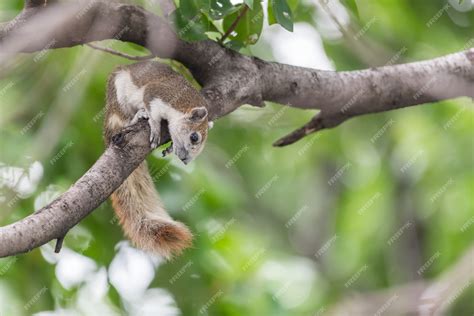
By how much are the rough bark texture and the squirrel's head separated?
0.50 feet

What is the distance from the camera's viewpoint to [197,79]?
332 cm

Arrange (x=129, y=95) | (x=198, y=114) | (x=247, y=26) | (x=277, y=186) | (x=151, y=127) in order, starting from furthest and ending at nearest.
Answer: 1. (x=277, y=186)
2. (x=129, y=95)
3. (x=247, y=26)
4. (x=198, y=114)
5. (x=151, y=127)

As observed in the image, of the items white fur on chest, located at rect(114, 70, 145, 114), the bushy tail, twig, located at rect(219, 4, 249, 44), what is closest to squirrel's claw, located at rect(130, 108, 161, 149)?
white fur on chest, located at rect(114, 70, 145, 114)

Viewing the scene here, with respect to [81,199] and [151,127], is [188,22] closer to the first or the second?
[151,127]

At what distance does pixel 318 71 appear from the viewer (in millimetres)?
3383

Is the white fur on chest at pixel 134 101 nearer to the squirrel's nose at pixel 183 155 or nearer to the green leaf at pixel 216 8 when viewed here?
the squirrel's nose at pixel 183 155

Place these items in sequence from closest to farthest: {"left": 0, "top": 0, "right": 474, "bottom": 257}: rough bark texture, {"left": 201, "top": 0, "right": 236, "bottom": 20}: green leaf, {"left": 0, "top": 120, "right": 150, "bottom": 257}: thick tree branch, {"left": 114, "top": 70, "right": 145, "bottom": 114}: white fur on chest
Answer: {"left": 0, "top": 120, "right": 150, "bottom": 257}: thick tree branch → {"left": 0, "top": 0, "right": 474, "bottom": 257}: rough bark texture → {"left": 201, "top": 0, "right": 236, "bottom": 20}: green leaf → {"left": 114, "top": 70, "right": 145, "bottom": 114}: white fur on chest

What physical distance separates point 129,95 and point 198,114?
0.44m

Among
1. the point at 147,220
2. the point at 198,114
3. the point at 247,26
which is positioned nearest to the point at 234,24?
the point at 247,26

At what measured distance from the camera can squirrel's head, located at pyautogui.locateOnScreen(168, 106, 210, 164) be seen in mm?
3258

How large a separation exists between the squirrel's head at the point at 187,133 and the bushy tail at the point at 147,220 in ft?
0.58

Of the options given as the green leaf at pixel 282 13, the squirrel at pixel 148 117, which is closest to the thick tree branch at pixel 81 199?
the squirrel at pixel 148 117

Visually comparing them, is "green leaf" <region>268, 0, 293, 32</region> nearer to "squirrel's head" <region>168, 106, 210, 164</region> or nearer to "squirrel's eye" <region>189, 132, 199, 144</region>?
"squirrel's head" <region>168, 106, 210, 164</region>

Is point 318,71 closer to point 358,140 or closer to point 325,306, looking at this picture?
point 325,306
